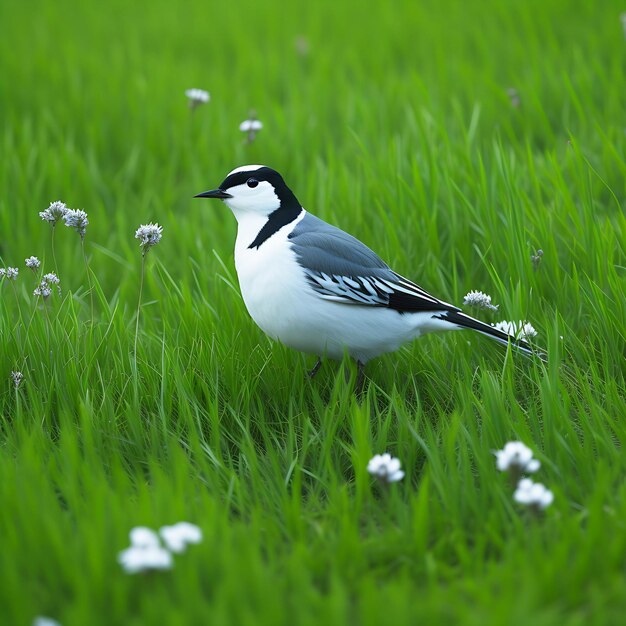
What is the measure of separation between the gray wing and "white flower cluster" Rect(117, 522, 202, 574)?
136 centimetres

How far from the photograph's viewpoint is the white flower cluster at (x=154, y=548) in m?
2.01

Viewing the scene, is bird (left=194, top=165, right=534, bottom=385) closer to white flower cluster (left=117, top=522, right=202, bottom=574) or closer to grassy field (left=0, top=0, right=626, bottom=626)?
grassy field (left=0, top=0, right=626, bottom=626)

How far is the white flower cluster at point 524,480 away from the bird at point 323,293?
964 mm

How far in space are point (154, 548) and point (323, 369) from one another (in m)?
1.63

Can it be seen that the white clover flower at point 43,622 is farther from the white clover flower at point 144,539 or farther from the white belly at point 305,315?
the white belly at point 305,315

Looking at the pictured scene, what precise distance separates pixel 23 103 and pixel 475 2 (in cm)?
475

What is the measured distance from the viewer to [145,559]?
2.00 m

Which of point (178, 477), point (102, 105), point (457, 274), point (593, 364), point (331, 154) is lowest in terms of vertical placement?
point (178, 477)

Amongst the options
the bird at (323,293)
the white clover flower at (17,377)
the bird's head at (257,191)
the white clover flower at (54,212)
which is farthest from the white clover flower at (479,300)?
the white clover flower at (17,377)

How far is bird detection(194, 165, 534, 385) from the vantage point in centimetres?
326

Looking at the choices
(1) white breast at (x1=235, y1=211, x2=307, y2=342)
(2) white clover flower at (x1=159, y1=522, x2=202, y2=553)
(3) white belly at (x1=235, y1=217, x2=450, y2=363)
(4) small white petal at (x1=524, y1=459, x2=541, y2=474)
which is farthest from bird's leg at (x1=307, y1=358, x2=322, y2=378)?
(2) white clover flower at (x1=159, y1=522, x2=202, y2=553)

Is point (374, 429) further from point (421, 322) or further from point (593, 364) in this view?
point (593, 364)

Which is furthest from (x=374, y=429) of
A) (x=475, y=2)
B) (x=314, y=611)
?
(x=475, y=2)

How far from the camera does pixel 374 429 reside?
10.6 feet
